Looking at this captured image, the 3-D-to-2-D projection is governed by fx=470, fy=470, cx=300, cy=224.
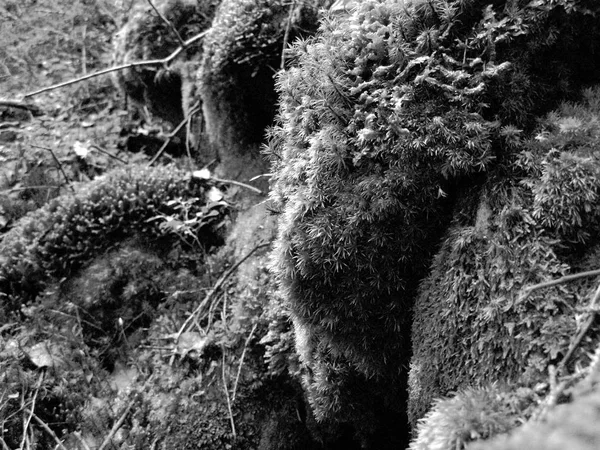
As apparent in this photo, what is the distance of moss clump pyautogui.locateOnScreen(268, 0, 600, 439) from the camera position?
6.18ft

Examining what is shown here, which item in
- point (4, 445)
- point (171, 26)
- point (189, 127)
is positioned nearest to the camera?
point (4, 445)

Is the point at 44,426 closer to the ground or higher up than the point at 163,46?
closer to the ground

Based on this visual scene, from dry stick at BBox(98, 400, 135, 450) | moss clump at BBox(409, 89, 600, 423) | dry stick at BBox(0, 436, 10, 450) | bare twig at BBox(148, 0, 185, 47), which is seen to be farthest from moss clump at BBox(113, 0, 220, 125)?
moss clump at BBox(409, 89, 600, 423)

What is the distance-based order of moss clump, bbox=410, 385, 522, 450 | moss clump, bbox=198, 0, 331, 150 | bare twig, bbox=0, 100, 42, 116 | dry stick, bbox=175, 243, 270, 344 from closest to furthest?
moss clump, bbox=410, 385, 522, 450 → dry stick, bbox=175, 243, 270, 344 → moss clump, bbox=198, 0, 331, 150 → bare twig, bbox=0, 100, 42, 116

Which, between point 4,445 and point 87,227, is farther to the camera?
point 87,227

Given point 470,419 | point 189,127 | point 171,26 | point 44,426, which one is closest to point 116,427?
point 44,426

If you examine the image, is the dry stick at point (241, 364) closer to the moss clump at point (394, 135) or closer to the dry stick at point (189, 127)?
the moss clump at point (394, 135)

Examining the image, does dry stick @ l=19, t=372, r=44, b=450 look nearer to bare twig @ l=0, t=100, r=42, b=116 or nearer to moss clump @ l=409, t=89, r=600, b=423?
moss clump @ l=409, t=89, r=600, b=423

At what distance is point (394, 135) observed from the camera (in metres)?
1.94

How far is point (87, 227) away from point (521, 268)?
3793 mm

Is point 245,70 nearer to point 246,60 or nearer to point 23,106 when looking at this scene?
point 246,60

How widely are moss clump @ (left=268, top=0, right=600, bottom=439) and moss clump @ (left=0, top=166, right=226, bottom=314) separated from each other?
A: 89.1 inches

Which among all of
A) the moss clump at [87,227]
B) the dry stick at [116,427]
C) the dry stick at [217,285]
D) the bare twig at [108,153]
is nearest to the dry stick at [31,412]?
the dry stick at [116,427]

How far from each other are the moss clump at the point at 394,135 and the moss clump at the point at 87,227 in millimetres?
2264
